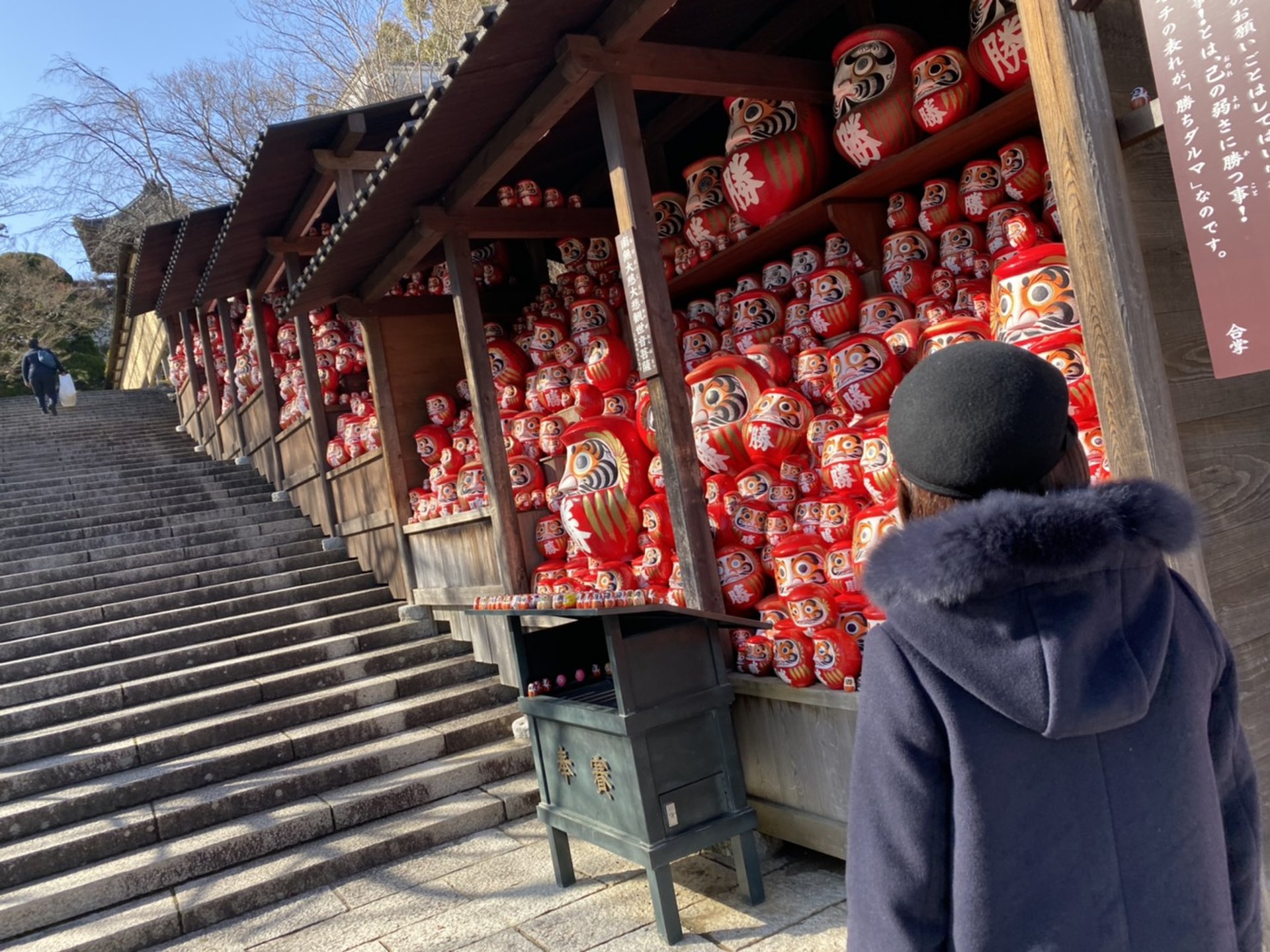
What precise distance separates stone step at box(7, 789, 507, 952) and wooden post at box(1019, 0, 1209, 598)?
15.4ft

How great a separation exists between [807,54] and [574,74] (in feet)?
6.72

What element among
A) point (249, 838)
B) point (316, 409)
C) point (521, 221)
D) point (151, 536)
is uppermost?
point (521, 221)

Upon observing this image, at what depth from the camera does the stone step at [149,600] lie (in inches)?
344

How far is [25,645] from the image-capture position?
8.29 meters

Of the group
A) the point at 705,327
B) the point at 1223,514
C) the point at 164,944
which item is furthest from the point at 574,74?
the point at 164,944

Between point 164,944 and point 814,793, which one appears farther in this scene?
point 164,944

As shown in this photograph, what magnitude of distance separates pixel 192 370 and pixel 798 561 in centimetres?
1633

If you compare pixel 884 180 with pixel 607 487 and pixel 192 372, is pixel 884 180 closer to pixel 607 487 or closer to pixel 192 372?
pixel 607 487

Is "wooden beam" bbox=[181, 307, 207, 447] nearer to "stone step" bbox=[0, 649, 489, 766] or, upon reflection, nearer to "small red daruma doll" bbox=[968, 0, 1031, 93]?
"stone step" bbox=[0, 649, 489, 766]

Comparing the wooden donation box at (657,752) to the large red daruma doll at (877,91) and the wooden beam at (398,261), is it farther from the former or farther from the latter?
the wooden beam at (398,261)

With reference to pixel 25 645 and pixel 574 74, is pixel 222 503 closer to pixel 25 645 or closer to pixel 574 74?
pixel 25 645

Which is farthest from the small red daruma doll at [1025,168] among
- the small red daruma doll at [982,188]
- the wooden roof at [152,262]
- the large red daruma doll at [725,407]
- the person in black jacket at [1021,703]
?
the wooden roof at [152,262]

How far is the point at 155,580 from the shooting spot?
32.2ft

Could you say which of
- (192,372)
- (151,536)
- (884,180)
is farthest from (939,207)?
(192,372)
